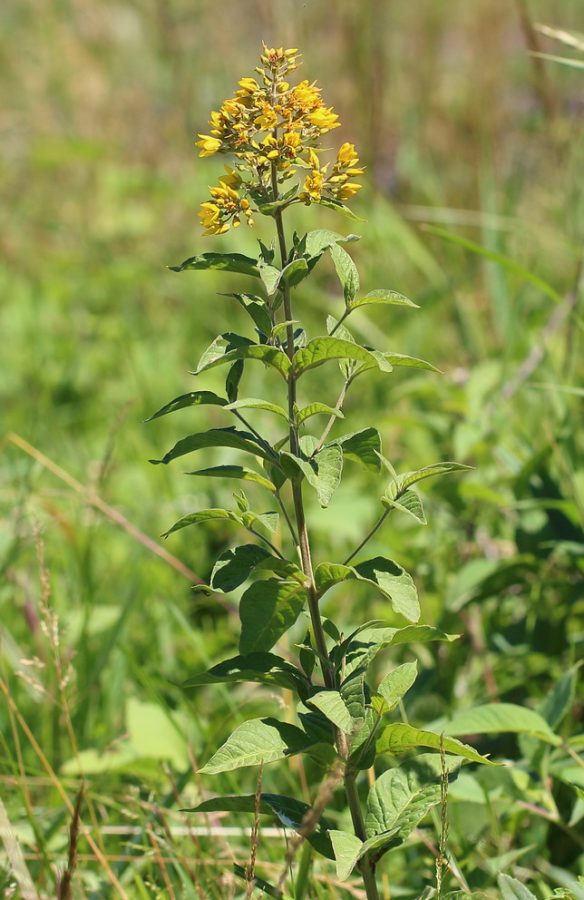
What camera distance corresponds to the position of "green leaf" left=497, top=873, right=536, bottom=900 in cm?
99

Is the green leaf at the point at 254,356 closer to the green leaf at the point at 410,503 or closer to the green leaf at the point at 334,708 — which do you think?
the green leaf at the point at 410,503

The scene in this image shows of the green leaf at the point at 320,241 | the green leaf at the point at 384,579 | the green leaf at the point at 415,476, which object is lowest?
the green leaf at the point at 384,579

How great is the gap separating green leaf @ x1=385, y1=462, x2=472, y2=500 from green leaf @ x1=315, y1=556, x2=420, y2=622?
0.25 feet

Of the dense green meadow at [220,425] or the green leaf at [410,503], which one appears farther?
the dense green meadow at [220,425]

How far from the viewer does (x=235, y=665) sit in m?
1.03

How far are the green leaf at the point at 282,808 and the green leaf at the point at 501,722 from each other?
268mm

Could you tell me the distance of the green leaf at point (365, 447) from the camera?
102 centimetres

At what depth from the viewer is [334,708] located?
0.94 metres

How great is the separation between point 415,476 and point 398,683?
23 cm

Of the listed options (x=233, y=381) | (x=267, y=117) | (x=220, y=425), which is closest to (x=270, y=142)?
(x=267, y=117)

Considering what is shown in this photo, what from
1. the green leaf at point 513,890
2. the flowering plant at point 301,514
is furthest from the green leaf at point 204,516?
the green leaf at point 513,890

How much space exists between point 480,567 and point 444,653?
0.29 m

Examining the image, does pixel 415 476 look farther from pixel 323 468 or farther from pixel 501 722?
pixel 501 722

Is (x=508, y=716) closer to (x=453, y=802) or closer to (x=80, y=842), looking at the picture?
(x=453, y=802)
